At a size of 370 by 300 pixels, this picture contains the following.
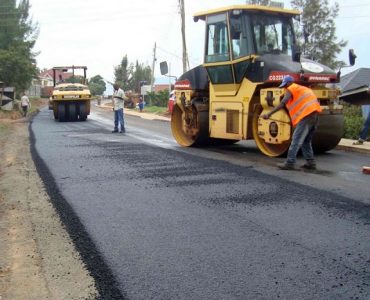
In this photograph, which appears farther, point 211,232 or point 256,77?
point 256,77

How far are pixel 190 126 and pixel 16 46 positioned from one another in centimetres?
2641

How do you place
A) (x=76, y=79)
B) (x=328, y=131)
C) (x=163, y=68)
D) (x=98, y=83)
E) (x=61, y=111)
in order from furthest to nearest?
(x=98, y=83), (x=76, y=79), (x=61, y=111), (x=163, y=68), (x=328, y=131)

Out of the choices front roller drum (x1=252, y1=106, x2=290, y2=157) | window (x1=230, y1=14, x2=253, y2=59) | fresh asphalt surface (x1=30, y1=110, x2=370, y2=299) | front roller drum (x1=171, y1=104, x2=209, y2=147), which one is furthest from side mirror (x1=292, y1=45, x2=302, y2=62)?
front roller drum (x1=171, y1=104, x2=209, y2=147)

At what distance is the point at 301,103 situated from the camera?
8.32 m

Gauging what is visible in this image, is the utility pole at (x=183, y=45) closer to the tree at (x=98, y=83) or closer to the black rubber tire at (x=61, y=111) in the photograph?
the black rubber tire at (x=61, y=111)

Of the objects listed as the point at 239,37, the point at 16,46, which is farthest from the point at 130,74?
the point at 239,37

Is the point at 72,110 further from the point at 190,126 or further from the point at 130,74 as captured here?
the point at 130,74

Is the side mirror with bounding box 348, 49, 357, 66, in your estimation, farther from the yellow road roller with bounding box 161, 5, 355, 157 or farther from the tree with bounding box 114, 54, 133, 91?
the tree with bounding box 114, 54, 133, 91

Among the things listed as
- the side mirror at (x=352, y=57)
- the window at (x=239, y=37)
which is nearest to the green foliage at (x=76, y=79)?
the window at (x=239, y=37)

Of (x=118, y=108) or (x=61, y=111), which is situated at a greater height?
(x=118, y=108)

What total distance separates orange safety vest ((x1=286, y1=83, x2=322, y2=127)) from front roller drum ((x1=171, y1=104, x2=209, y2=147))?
3.28 metres

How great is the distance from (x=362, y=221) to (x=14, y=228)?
11.8 ft

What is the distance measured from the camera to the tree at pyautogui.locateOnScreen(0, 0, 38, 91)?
1166 inches

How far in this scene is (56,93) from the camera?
2191cm
